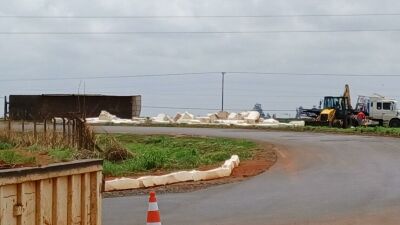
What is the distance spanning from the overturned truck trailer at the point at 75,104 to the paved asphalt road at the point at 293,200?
4219 centimetres

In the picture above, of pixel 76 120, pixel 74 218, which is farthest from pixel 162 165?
pixel 74 218

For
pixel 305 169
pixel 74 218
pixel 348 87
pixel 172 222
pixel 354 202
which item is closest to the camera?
pixel 74 218

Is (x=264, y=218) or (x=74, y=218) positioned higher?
(x=74, y=218)

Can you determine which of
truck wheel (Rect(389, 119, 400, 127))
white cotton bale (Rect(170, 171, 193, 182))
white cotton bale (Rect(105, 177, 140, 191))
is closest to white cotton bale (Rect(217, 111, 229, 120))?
truck wheel (Rect(389, 119, 400, 127))

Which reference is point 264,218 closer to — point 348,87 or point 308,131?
point 308,131

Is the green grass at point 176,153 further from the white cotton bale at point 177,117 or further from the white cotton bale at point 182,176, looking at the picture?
the white cotton bale at point 177,117

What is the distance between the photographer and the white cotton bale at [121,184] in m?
17.6

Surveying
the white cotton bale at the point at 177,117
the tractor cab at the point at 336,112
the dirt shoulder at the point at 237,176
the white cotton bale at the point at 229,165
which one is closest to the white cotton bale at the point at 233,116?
the white cotton bale at the point at 177,117

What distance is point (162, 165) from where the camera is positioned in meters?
23.8

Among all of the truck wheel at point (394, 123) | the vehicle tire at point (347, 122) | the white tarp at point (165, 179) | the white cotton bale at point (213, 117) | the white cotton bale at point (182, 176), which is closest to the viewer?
the white tarp at point (165, 179)

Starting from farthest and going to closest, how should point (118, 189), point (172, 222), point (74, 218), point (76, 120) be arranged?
point (76, 120) → point (118, 189) → point (172, 222) → point (74, 218)

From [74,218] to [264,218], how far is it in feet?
19.4

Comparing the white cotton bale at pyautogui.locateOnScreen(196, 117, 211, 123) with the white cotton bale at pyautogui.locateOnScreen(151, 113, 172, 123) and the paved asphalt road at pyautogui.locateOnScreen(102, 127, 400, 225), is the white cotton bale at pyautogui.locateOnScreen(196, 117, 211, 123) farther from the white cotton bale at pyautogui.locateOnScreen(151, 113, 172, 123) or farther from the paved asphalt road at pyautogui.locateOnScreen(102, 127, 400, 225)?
the paved asphalt road at pyautogui.locateOnScreen(102, 127, 400, 225)

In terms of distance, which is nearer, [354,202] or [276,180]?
[354,202]
